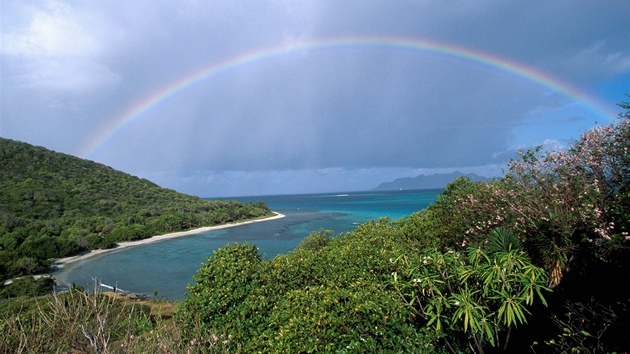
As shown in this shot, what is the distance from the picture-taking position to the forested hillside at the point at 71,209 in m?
41.4

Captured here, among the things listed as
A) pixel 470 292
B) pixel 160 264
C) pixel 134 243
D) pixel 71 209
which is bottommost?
pixel 160 264

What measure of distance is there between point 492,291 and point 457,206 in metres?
7.86

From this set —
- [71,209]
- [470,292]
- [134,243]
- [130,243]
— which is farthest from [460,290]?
[71,209]

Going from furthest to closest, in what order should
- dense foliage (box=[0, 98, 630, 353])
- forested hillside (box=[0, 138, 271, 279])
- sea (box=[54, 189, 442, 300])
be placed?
forested hillside (box=[0, 138, 271, 279])
sea (box=[54, 189, 442, 300])
dense foliage (box=[0, 98, 630, 353])

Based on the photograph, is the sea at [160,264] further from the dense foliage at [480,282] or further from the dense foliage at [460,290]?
the dense foliage at [460,290]

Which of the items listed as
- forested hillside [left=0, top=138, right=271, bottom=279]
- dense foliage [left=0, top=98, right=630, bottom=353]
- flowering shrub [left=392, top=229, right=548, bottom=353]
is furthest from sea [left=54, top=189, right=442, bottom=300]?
flowering shrub [left=392, top=229, right=548, bottom=353]

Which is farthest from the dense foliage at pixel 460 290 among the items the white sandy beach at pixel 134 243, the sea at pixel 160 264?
the white sandy beach at pixel 134 243

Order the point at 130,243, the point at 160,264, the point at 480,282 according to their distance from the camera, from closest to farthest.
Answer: the point at 480,282, the point at 160,264, the point at 130,243

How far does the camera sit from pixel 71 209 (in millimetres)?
59719

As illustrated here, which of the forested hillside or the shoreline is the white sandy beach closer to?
the shoreline

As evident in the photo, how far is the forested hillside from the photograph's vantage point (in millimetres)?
41438

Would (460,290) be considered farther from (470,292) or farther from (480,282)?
(480,282)

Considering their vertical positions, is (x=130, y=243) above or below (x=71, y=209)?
below

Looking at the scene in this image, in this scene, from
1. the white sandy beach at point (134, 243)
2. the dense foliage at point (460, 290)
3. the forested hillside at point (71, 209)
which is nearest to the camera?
the dense foliage at point (460, 290)
